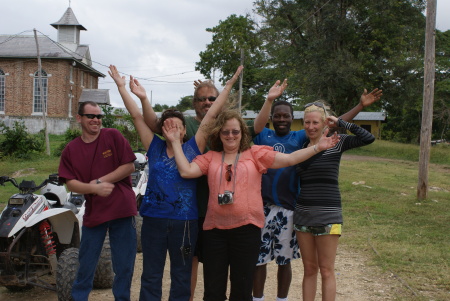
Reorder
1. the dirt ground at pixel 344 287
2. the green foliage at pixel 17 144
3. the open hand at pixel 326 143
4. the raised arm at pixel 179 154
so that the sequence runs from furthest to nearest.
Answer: the green foliage at pixel 17 144, the dirt ground at pixel 344 287, the raised arm at pixel 179 154, the open hand at pixel 326 143

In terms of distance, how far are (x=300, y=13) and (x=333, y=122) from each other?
29416 millimetres

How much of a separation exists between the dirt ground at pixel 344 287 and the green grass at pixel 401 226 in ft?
0.46

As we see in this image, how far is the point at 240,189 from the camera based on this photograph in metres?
3.68

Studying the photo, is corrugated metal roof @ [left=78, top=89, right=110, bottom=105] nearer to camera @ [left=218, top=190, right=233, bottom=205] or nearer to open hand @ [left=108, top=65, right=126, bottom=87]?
open hand @ [left=108, top=65, right=126, bottom=87]

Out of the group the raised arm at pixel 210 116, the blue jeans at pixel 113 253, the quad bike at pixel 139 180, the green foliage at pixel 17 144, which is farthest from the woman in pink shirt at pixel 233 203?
the green foliage at pixel 17 144

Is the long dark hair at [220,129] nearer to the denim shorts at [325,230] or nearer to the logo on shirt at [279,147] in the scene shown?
the logo on shirt at [279,147]

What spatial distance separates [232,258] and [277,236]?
0.63m

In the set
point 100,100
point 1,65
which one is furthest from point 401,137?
point 1,65

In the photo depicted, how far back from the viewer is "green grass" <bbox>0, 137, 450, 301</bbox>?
5.86 metres

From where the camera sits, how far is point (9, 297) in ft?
17.0

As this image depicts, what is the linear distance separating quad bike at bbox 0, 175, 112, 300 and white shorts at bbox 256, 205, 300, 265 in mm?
1696

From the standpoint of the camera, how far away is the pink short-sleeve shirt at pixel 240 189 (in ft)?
12.0

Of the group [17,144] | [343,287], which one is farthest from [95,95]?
[343,287]

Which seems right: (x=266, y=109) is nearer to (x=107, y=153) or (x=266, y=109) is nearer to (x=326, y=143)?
(x=326, y=143)
